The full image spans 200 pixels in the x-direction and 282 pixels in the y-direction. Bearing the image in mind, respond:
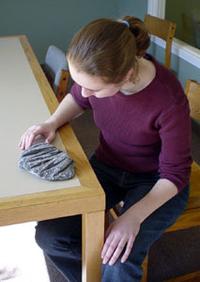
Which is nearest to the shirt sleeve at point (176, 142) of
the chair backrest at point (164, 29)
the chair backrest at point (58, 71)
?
the chair backrest at point (58, 71)

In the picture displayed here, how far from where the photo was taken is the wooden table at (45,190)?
0.80m

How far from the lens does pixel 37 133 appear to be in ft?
3.39

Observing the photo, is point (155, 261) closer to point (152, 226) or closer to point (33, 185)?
point (152, 226)

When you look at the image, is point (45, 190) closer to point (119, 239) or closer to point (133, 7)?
point (119, 239)

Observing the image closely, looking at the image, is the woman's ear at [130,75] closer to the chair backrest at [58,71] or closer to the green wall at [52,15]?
the chair backrest at [58,71]

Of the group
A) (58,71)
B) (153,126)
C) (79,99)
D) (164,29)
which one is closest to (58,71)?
(58,71)

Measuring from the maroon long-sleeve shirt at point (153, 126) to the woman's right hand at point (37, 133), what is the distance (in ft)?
0.55

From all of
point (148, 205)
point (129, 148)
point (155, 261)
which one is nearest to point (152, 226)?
point (148, 205)

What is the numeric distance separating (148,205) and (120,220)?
0.09m

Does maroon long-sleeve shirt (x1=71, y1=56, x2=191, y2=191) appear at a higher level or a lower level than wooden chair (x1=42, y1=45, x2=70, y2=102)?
higher

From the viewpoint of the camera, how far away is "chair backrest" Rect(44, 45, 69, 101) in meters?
1.58

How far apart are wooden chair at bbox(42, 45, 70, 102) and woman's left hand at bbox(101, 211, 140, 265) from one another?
0.80 metres

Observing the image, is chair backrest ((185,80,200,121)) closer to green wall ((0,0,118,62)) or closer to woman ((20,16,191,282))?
woman ((20,16,191,282))

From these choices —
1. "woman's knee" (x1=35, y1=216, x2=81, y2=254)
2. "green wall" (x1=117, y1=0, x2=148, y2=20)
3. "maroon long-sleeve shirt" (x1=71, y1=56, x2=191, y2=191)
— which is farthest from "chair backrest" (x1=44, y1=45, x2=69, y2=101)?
"green wall" (x1=117, y1=0, x2=148, y2=20)
